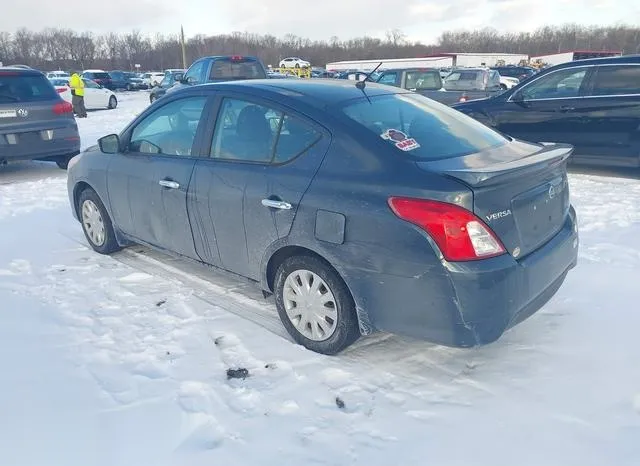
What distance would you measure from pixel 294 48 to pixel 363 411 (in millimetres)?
104705

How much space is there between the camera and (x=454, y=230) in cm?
266

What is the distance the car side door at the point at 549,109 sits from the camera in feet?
26.2

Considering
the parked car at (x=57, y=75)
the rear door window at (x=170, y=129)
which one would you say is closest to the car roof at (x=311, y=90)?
the rear door window at (x=170, y=129)

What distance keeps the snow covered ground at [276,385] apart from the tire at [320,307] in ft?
0.36

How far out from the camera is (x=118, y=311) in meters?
3.93

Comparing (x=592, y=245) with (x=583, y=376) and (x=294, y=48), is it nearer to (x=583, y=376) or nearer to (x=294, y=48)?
(x=583, y=376)

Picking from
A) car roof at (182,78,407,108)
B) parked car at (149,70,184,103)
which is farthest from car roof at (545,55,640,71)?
parked car at (149,70,184,103)

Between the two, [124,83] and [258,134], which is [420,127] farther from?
[124,83]

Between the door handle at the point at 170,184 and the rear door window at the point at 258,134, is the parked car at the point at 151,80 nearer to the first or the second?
the door handle at the point at 170,184

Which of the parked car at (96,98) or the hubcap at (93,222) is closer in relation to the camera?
the hubcap at (93,222)

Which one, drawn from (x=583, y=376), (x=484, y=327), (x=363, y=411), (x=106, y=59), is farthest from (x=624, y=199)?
(x=106, y=59)

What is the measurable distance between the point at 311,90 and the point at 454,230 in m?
1.52

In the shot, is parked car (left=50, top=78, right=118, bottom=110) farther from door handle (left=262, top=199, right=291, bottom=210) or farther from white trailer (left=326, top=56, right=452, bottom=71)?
white trailer (left=326, top=56, right=452, bottom=71)

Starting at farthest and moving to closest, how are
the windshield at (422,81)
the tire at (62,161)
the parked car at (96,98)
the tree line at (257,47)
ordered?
the tree line at (257,47)
the parked car at (96,98)
the windshield at (422,81)
the tire at (62,161)
